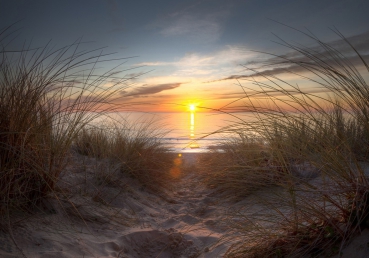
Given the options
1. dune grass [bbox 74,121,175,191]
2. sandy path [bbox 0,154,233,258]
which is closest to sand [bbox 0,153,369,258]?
sandy path [bbox 0,154,233,258]

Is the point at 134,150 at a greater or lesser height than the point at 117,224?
greater

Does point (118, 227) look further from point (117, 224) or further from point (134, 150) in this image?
point (134, 150)

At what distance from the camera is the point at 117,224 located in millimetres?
2504

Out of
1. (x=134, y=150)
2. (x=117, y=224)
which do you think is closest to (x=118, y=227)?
(x=117, y=224)

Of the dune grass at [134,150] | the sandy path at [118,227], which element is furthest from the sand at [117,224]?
the dune grass at [134,150]

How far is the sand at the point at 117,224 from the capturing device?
5.79 feet

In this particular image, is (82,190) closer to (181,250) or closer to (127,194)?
(127,194)

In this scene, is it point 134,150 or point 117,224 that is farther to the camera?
point 134,150

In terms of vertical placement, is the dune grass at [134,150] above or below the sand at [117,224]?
above

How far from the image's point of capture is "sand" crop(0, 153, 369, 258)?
1.77m

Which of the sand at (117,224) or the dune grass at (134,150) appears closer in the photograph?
the sand at (117,224)

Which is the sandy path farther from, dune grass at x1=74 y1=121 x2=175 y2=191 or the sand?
dune grass at x1=74 y1=121 x2=175 y2=191

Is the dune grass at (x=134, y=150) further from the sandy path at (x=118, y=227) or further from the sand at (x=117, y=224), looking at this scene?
the sandy path at (x=118, y=227)

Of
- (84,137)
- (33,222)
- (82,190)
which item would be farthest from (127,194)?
(84,137)
